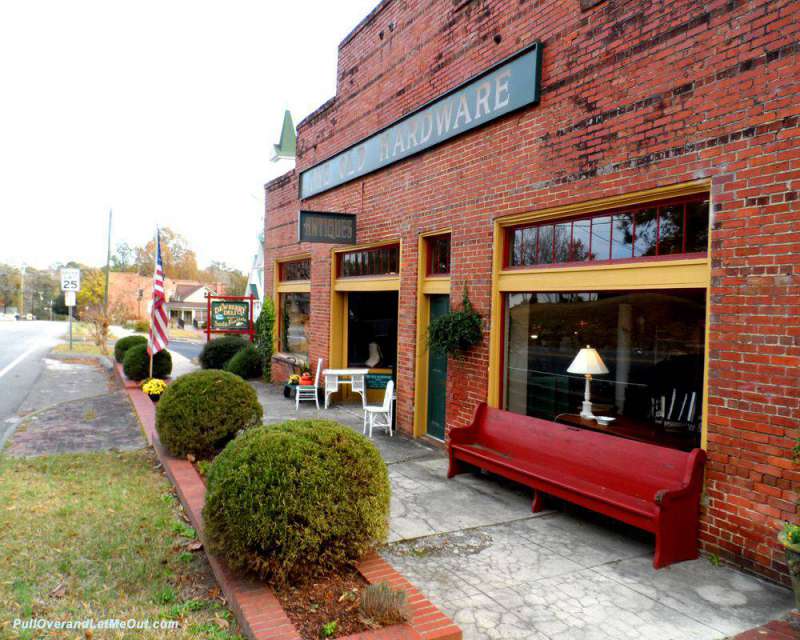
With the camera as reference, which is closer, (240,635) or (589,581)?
(240,635)

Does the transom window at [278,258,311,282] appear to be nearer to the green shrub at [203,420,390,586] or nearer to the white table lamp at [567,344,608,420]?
the white table lamp at [567,344,608,420]

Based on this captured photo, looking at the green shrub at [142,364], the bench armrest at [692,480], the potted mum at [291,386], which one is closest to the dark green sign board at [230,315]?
the green shrub at [142,364]

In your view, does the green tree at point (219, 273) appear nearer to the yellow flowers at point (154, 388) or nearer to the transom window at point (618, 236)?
the yellow flowers at point (154, 388)

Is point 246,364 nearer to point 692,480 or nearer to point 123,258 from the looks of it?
point 692,480

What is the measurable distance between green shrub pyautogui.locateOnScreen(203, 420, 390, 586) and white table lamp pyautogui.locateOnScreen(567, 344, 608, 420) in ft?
9.31

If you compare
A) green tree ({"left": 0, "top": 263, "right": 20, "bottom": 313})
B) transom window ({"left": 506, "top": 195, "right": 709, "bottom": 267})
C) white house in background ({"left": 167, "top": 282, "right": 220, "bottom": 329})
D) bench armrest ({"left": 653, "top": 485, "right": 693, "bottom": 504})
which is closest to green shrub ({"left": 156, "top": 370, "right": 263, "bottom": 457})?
transom window ({"left": 506, "top": 195, "right": 709, "bottom": 267})

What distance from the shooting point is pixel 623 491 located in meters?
5.21

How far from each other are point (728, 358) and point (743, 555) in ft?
4.98

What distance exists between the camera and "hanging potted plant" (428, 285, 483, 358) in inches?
297

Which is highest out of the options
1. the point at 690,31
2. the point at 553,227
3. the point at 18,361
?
the point at 690,31

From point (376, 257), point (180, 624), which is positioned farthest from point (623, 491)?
point (376, 257)

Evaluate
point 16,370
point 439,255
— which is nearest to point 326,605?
point 439,255

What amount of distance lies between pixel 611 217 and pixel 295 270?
1009cm

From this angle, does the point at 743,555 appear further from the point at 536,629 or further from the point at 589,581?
the point at 536,629
